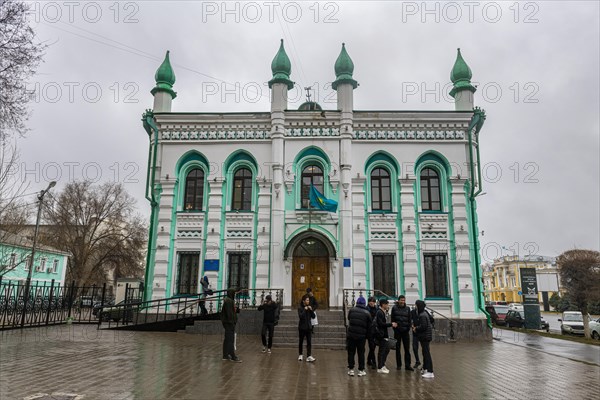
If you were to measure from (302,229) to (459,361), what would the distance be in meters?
8.63

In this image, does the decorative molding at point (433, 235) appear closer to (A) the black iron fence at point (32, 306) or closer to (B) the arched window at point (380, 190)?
(B) the arched window at point (380, 190)

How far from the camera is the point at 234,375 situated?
8.50m

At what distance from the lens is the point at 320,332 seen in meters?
14.1

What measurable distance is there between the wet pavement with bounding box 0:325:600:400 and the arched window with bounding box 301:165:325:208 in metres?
7.84

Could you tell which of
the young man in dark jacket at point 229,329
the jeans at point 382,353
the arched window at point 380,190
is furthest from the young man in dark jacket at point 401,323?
the arched window at point 380,190

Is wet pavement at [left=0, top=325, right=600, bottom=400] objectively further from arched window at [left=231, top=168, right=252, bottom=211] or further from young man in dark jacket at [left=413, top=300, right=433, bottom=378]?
arched window at [left=231, top=168, right=252, bottom=211]

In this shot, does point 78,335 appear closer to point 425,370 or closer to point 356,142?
point 425,370

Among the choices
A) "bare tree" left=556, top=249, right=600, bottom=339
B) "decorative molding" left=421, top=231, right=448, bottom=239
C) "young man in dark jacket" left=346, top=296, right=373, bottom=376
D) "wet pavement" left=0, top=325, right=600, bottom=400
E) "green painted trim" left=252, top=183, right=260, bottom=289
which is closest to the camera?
"wet pavement" left=0, top=325, right=600, bottom=400

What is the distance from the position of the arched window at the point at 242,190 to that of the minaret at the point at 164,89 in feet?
16.7

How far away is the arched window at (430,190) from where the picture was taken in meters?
18.8

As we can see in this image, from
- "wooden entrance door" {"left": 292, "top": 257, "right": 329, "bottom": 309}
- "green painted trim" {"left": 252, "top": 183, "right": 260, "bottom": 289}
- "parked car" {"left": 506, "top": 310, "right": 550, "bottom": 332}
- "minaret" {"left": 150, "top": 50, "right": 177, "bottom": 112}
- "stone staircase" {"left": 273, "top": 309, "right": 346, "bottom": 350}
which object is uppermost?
"minaret" {"left": 150, "top": 50, "right": 177, "bottom": 112}

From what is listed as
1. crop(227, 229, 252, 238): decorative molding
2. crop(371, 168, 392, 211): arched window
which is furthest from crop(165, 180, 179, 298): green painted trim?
crop(371, 168, 392, 211): arched window

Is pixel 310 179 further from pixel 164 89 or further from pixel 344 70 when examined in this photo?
pixel 164 89

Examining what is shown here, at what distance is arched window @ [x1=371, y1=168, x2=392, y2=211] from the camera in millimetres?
18812
